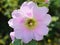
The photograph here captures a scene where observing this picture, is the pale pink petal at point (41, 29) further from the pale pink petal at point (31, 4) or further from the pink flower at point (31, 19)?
the pale pink petal at point (31, 4)

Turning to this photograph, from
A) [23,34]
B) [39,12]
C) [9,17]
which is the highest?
[39,12]

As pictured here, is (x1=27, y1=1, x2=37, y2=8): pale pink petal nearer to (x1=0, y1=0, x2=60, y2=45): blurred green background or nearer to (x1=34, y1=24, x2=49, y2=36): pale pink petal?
(x1=34, y1=24, x2=49, y2=36): pale pink petal

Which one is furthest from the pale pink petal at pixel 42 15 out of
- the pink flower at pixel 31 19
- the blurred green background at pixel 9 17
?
the blurred green background at pixel 9 17

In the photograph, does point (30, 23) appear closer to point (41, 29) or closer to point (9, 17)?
point (41, 29)

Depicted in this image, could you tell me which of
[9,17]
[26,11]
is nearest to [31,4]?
[26,11]

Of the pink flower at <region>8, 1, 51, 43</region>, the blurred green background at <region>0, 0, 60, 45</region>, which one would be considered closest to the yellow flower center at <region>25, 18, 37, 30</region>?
the pink flower at <region>8, 1, 51, 43</region>

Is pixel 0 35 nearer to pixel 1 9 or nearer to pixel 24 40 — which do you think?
pixel 1 9
